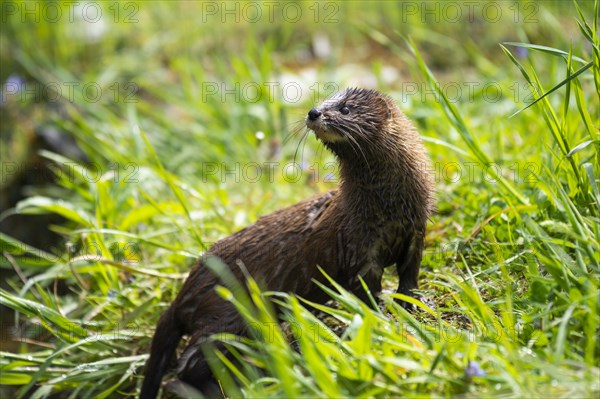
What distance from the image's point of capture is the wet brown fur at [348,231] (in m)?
3.56

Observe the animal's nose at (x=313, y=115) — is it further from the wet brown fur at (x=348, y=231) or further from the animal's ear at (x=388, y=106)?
the animal's ear at (x=388, y=106)

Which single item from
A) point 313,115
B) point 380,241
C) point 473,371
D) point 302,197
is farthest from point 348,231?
point 302,197

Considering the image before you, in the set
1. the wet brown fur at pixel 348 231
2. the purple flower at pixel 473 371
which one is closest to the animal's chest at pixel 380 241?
the wet brown fur at pixel 348 231

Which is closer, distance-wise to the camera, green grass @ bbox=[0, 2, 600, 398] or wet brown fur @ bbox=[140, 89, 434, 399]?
green grass @ bbox=[0, 2, 600, 398]

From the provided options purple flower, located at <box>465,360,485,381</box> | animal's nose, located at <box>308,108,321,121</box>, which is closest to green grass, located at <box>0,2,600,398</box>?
purple flower, located at <box>465,360,485,381</box>

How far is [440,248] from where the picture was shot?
405 centimetres

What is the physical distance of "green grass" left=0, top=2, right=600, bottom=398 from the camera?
8.84 ft

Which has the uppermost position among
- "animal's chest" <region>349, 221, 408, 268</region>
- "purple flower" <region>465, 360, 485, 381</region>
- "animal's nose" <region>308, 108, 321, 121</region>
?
"animal's nose" <region>308, 108, 321, 121</region>

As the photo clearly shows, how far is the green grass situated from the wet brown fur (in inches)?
6.4

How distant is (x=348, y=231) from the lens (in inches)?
140

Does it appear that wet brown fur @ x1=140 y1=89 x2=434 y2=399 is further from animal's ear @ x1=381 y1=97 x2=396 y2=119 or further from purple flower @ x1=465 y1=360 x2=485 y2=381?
purple flower @ x1=465 y1=360 x2=485 y2=381

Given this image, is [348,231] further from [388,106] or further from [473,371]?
[473,371]

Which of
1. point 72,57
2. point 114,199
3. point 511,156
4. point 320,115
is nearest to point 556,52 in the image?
point 320,115

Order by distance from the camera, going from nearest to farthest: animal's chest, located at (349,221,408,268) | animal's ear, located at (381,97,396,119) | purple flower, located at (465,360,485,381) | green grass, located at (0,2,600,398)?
purple flower, located at (465,360,485,381) → green grass, located at (0,2,600,398) → animal's chest, located at (349,221,408,268) → animal's ear, located at (381,97,396,119)
